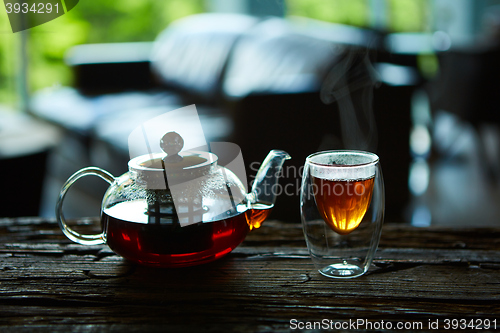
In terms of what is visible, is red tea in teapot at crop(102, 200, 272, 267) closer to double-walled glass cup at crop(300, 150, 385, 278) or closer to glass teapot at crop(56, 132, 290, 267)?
glass teapot at crop(56, 132, 290, 267)

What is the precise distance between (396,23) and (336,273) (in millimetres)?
5324

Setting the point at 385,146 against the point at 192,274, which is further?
the point at 385,146

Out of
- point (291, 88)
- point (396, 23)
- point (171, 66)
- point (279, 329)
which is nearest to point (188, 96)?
point (171, 66)

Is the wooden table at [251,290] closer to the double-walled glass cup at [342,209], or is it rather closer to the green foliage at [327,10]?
the double-walled glass cup at [342,209]

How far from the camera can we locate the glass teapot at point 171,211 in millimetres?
605

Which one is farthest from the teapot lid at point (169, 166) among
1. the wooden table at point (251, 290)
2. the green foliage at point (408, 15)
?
the green foliage at point (408, 15)

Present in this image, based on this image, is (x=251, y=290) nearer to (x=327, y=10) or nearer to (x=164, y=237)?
(x=164, y=237)

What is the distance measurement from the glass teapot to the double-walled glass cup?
3.8 inches

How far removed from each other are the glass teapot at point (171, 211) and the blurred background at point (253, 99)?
3.79 feet

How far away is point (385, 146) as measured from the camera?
202 cm

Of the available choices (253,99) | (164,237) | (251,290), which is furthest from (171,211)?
(253,99)

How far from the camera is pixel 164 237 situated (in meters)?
0.60

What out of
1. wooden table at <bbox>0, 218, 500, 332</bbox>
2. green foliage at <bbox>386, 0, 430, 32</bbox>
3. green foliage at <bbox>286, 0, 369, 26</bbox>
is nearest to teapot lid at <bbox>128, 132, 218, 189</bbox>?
wooden table at <bbox>0, 218, 500, 332</bbox>

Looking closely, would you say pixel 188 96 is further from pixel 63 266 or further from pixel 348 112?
pixel 63 266
